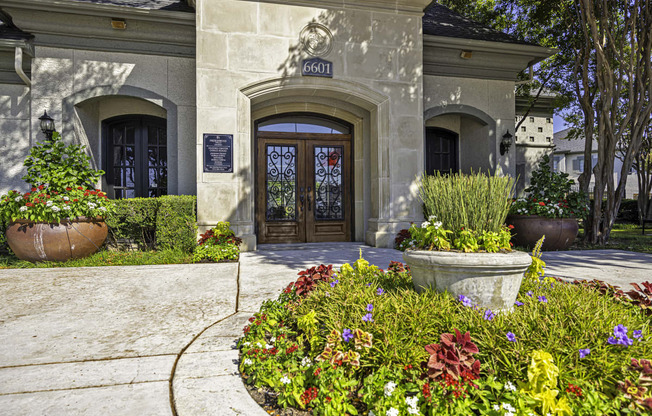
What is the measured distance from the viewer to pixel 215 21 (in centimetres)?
716

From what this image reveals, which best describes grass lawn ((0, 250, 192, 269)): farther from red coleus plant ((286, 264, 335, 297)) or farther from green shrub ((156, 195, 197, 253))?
red coleus plant ((286, 264, 335, 297))

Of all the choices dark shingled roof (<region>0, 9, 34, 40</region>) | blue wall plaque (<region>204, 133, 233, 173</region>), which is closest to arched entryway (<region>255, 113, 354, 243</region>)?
blue wall plaque (<region>204, 133, 233, 173</region>)

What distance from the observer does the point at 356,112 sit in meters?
8.75

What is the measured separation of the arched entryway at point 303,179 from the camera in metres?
8.74

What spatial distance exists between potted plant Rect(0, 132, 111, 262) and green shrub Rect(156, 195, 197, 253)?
91cm

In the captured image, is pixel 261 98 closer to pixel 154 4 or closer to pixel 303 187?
pixel 303 187

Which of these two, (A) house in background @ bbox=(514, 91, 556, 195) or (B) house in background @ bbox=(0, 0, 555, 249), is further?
(A) house in background @ bbox=(514, 91, 556, 195)

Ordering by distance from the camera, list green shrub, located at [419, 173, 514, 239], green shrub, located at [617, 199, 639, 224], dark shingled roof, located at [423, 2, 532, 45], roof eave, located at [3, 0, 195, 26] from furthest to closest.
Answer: green shrub, located at [617, 199, 639, 224] < dark shingled roof, located at [423, 2, 532, 45] < roof eave, located at [3, 0, 195, 26] < green shrub, located at [419, 173, 514, 239]

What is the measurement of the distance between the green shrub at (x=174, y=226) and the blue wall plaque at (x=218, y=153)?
2.97ft

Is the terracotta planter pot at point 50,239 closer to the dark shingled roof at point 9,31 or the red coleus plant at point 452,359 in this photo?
the dark shingled roof at point 9,31

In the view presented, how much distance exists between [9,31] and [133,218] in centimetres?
501

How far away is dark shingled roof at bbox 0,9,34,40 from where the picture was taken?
23.6 feet

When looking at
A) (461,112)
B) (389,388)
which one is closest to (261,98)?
(461,112)

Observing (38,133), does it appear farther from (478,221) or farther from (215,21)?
(478,221)
